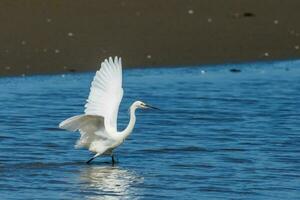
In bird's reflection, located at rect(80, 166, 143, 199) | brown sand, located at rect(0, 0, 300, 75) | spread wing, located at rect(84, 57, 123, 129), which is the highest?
brown sand, located at rect(0, 0, 300, 75)

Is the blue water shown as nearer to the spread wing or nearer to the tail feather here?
the tail feather

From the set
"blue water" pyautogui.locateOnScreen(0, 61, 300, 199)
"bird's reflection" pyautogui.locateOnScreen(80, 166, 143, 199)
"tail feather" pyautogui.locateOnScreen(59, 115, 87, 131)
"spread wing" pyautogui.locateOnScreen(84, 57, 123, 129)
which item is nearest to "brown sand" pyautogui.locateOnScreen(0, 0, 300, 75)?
"blue water" pyautogui.locateOnScreen(0, 61, 300, 199)

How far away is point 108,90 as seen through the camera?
10.8m

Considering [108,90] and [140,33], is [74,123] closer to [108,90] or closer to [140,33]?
[108,90]

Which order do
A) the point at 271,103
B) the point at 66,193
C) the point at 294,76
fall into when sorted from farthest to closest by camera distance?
the point at 294,76
the point at 271,103
the point at 66,193

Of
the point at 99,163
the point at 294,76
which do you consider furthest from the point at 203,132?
the point at 294,76

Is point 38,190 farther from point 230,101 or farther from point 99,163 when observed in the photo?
point 230,101

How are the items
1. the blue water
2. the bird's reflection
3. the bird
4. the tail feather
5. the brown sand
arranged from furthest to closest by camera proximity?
the brown sand, the bird, the tail feather, the blue water, the bird's reflection

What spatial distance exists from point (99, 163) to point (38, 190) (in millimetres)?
A: 1865

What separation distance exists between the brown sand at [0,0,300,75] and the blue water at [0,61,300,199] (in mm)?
370

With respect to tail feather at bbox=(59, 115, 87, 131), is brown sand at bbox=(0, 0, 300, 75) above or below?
above

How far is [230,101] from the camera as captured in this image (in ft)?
46.0

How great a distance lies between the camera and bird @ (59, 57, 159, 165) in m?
10.6

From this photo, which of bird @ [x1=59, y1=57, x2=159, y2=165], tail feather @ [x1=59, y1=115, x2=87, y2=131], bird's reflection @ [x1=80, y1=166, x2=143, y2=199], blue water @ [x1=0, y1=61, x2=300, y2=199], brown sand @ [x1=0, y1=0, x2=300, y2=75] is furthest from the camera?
brown sand @ [x1=0, y1=0, x2=300, y2=75]
